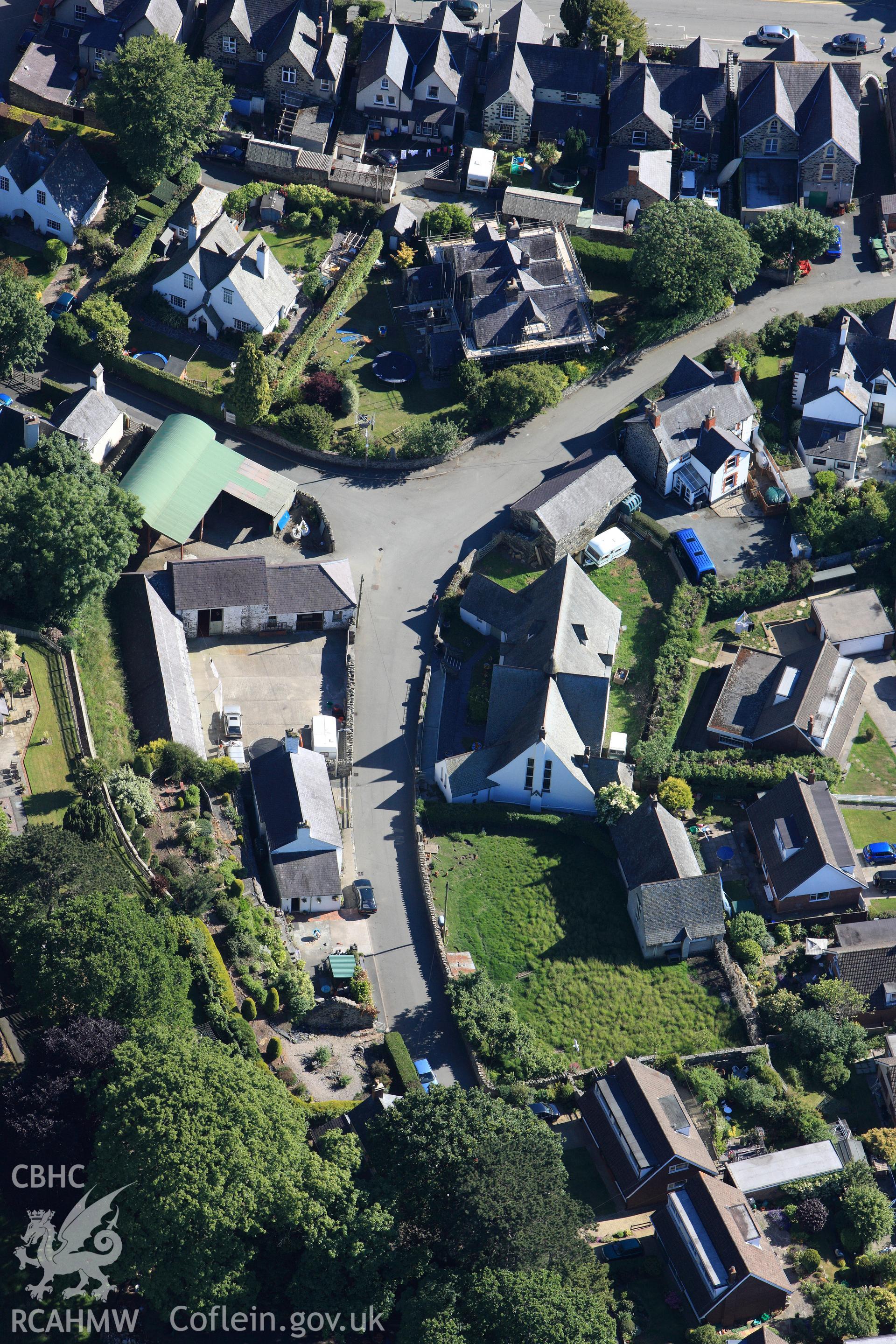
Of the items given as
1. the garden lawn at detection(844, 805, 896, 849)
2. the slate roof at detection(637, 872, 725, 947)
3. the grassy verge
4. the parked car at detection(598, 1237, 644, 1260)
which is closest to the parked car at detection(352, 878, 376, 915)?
the grassy verge

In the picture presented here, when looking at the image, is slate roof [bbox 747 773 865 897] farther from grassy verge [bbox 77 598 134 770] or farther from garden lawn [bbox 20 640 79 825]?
garden lawn [bbox 20 640 79 825]

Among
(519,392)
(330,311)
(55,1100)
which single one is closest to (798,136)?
(519,392)

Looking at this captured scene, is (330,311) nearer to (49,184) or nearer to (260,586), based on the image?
(49,184)

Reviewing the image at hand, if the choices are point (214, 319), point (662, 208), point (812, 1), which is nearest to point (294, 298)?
point (214, 319)

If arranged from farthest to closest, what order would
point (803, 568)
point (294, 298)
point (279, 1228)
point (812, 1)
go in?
point (812, 1)
point (294, 298)
point (803, 568)
point (279, 1228)

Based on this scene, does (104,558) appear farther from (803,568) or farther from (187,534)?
(803,568)

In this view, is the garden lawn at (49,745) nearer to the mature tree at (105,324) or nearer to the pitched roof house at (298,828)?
the pitched roof house at (298,828)
